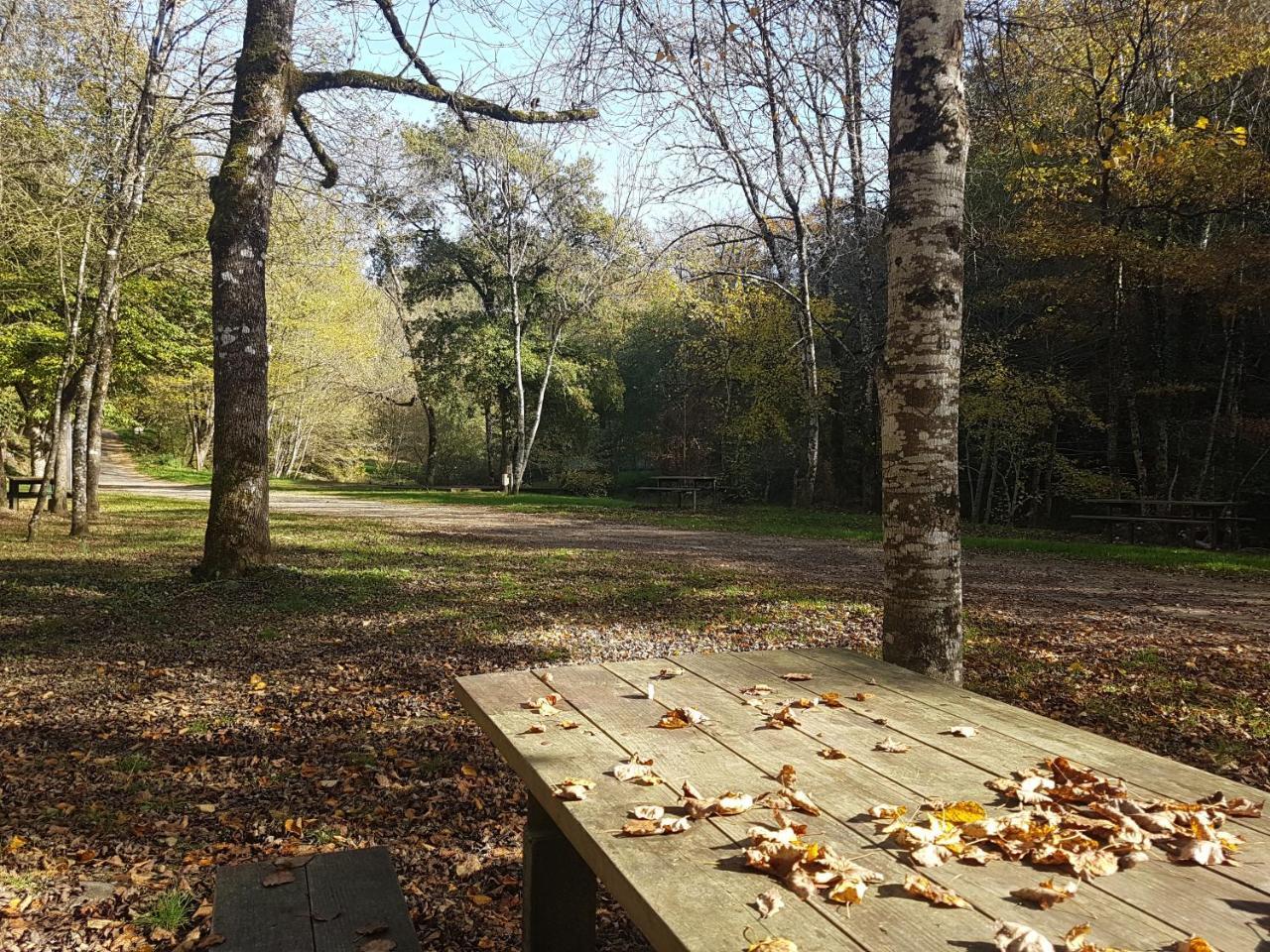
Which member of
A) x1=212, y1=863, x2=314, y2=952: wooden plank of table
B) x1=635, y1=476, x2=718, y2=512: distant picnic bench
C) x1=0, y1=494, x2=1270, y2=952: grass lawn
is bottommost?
x1=0, y1=494, x2=1270, y2=952: grass lawn

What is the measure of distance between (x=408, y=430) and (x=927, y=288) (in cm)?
4243

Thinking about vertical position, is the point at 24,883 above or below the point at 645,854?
below

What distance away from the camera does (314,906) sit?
2.30m

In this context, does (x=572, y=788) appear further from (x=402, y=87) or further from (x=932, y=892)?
(x=402, y=87)

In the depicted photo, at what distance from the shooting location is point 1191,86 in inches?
643

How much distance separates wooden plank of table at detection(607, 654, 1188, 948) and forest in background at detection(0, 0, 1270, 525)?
420 centimetres

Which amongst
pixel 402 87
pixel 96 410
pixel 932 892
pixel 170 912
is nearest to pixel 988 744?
pixel 932 892

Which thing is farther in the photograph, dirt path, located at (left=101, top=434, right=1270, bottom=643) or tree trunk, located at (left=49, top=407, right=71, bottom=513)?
tree trunk, located at (left=49, top=407, right=71, bottom=513)

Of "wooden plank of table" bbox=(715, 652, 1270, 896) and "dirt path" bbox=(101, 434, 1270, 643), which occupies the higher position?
"wooden plank of table" bbox=(715, 652, 1270, 896)

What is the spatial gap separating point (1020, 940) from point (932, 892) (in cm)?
17

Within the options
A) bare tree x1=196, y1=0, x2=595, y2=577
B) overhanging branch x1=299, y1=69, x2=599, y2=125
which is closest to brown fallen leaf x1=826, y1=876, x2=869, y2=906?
bare tree x1=196, y1=0, x2=595, y2=577

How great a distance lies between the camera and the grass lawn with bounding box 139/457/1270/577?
39.1 feet

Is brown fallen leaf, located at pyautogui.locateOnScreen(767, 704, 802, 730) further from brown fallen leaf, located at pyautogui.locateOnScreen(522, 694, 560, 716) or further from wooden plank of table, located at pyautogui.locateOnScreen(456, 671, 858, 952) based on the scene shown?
brown fallen leaf, located at pyautogui.locateOnScreen(522, 694, 560, 716)

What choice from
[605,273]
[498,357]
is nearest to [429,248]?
[498,357]
